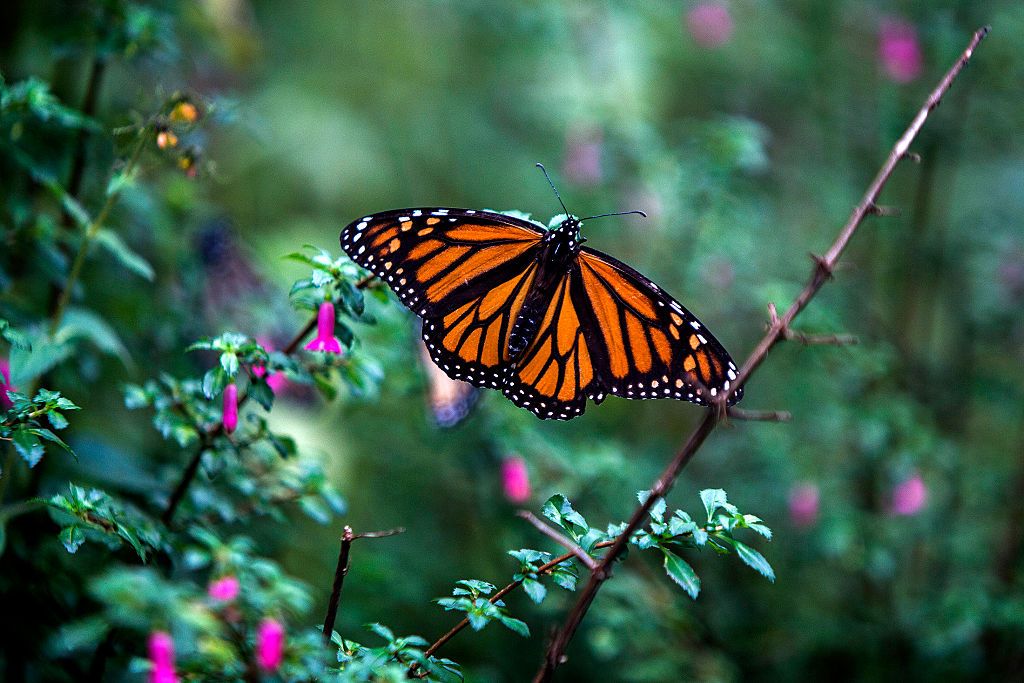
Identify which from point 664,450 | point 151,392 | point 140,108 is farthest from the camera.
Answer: point 664,450

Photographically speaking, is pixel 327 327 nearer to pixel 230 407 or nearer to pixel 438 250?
pixel 230 407

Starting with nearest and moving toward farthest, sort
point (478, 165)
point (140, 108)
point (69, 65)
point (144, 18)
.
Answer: point (144, 18) → point (140, 108) → point (69, 65) → point (478, 165)

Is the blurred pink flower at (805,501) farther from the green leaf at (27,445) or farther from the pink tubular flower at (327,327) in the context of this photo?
the green leaf at (27,445)

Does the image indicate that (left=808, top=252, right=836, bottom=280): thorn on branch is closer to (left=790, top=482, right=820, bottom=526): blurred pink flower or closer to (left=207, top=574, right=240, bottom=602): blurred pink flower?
(left=207, top=574, right=240, bottom=602): blurred pink flower

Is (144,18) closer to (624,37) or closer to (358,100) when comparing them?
(624,37)

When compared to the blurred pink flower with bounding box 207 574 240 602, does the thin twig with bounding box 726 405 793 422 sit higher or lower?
higher

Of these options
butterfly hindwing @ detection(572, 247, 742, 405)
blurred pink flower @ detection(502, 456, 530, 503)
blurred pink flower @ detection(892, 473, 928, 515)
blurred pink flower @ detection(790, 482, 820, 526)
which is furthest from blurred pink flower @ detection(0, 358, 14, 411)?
blurred pink flower @ detection(892, 473, 928, 515)

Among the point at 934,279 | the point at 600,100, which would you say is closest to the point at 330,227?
the point at 600,100
